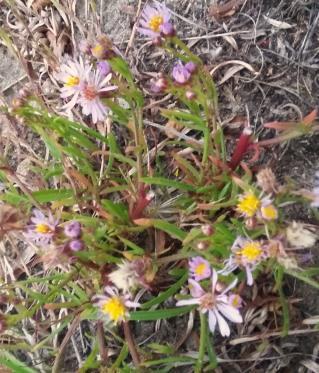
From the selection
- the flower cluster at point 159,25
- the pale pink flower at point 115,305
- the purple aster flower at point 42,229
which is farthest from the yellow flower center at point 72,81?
the pale pink flower at point 115,305

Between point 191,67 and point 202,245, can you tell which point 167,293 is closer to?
point 202,245

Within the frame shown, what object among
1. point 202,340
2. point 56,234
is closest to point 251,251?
point 202,340

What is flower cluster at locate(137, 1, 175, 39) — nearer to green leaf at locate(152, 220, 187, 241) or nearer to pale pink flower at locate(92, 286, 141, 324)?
green leaf at locate(152, 220, 187, 241)

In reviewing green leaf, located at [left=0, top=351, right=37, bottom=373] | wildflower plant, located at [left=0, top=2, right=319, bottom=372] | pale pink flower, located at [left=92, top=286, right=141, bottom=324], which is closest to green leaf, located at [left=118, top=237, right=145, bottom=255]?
wildflower plant, located at [left=0, top=2, right=319, bottom=372]

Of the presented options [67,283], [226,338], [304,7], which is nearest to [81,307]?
[67,283]

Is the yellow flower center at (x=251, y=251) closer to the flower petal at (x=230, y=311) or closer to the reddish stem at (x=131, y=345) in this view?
the flower petal at (x=230, y=311)
